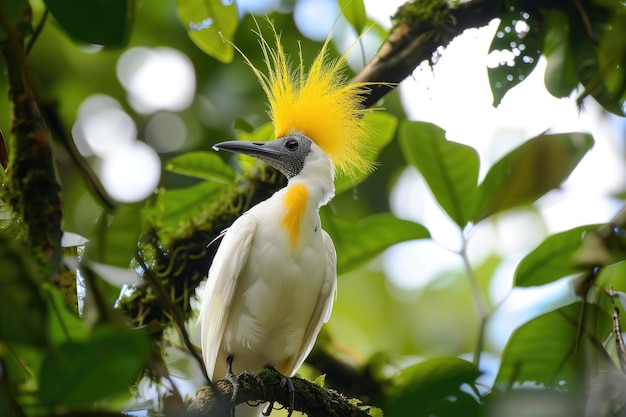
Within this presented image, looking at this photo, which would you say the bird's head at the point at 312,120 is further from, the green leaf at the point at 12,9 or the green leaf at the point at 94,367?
the green leaf at the point at 94,367

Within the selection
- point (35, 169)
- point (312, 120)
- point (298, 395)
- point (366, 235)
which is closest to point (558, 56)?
point (366, 235)

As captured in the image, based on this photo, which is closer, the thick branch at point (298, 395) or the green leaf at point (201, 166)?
the thick branch at point (298, 395)

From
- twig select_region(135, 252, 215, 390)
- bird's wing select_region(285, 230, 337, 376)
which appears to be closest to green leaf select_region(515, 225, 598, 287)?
bird's wing select_region(285, 230, 337, 376)

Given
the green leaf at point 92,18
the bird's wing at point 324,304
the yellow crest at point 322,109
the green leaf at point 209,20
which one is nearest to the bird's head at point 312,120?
the yellow crest at point 322,109

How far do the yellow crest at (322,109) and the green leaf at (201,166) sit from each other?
1.14ft

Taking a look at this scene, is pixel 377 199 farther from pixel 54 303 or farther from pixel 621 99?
pixel 54 303

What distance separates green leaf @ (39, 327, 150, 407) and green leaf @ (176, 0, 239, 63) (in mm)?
1358

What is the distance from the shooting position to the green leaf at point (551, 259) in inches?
80.8

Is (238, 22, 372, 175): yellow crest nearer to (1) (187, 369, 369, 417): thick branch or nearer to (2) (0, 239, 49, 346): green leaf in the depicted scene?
(1) (187, 369, 369, 417): thick branch

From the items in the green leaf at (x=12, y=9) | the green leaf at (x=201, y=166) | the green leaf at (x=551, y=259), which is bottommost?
the green leaf at (x=201, y=166)

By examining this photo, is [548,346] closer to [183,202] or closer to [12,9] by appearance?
[12,9]

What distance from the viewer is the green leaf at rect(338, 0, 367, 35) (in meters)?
2.44

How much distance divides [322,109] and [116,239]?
6.27 ft

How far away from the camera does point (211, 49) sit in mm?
2164
